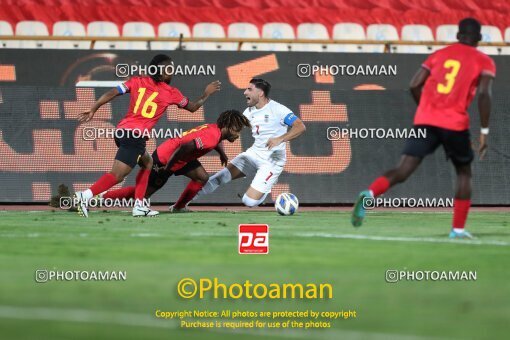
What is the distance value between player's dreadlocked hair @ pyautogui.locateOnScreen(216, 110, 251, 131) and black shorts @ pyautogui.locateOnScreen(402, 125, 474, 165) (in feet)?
15.6

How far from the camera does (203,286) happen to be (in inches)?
250

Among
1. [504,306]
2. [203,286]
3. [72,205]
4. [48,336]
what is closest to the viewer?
[48,336]

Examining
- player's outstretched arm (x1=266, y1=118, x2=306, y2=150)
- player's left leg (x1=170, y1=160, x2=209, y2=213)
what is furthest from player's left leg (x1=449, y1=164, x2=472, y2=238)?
player's left leg (x1=170, y1=160, x2=209, y2=213)

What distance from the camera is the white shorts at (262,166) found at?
48.3 feet

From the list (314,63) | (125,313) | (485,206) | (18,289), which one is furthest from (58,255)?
(485,206)

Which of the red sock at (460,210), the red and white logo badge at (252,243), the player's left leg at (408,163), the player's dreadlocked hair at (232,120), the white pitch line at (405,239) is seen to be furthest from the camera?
the player's dreadlocked hair at (232,120)

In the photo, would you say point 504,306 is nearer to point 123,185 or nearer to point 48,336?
point 48,336

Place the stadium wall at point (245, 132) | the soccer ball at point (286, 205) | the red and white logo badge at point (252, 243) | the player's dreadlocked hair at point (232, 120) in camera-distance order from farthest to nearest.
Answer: the stadium wall at point (245, 132) → the player's dreadlocked hair at point (232, 120) → the soccer ball at point (286, 205) → the red and white logo badge at point (252, 243)

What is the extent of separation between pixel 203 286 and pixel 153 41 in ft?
40.0

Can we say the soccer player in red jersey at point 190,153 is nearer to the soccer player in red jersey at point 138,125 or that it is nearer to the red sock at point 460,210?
the soccer player in red jersey at point 138,125

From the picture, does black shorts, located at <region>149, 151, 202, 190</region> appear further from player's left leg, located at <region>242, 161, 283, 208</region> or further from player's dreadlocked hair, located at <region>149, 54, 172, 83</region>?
player's dreadlocked hair, located at <region>149, 54, 172, 83</region>

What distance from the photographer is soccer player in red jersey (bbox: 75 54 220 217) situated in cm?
1274

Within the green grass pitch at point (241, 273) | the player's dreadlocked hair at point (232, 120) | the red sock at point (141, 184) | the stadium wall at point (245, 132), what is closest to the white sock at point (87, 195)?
the green grass pitch at point (241, 273)

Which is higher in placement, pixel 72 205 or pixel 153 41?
pixel 153 41
